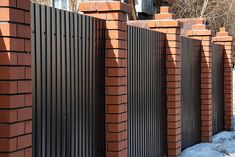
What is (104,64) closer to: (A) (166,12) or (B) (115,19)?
(B) (115,19)

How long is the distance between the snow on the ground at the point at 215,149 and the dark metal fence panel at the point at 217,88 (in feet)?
2.33

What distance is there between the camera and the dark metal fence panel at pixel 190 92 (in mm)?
9366

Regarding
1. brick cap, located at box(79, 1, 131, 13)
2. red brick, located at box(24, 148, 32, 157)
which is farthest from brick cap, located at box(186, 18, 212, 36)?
red brick, located at box(24, 148, 32, 157)

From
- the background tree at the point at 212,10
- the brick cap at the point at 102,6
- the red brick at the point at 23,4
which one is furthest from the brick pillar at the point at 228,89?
the background tree at the point at 212,10

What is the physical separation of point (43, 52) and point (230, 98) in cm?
868

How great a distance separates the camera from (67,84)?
16.4ft

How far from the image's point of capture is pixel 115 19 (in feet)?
19.6

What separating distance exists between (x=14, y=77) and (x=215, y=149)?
6272 millimetres

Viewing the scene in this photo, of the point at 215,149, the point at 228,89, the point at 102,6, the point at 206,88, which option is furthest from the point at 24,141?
the point at 228,89

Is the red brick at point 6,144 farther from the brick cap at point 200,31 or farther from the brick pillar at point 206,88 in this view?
the brick cap at point 200,31

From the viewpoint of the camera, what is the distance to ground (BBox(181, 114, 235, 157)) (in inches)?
350

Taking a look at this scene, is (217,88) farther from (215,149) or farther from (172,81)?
(172,81)

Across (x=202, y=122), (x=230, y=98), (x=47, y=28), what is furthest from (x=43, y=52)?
(x=230, y=98)

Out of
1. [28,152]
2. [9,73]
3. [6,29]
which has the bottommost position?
[28,152]
